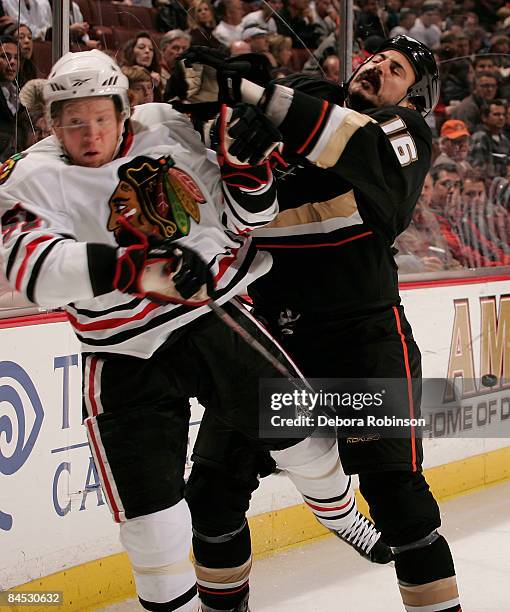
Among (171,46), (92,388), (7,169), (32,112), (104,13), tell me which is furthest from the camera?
(171,46)

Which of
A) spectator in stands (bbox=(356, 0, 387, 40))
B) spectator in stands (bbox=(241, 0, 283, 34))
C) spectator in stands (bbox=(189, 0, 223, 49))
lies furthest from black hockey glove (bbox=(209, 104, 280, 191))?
spectator in stands (bbox=(356, 0, 387, 40))

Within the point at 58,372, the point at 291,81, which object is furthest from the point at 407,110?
the point at 58,372

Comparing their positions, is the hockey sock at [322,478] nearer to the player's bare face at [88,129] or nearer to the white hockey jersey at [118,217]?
the white hockey jersey at [118,217]

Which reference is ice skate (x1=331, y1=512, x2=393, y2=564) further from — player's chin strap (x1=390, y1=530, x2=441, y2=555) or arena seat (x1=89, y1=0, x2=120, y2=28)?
arena seat (x1=89, y1=0, x2=120, y2=28)

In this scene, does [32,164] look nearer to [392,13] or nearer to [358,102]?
[358,102]

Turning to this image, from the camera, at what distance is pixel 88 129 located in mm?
1612

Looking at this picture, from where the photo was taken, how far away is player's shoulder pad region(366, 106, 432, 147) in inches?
71.6

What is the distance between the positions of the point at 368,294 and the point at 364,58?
1602mm

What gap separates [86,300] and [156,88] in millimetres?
1066

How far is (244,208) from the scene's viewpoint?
1.73 meters

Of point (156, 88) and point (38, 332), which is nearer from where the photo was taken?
point (38, 332)

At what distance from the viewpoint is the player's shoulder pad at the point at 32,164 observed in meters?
1.61

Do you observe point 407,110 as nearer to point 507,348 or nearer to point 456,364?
point 456,364

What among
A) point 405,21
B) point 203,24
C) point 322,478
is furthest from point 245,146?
point 405,21
